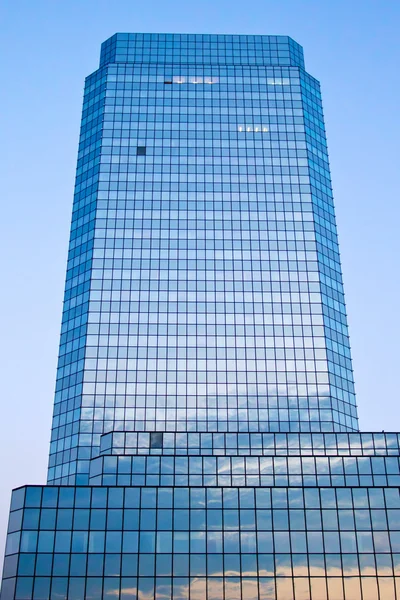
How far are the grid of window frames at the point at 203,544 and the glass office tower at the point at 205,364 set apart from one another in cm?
16

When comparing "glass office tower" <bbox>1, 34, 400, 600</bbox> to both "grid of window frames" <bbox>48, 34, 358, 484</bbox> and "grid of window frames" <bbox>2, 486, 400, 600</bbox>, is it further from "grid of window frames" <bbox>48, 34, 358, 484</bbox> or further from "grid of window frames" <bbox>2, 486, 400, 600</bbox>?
"grid of window frames" <bbox>48, 34, 358, 484</bbox>

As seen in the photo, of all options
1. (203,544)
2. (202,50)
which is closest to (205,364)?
(203,544)

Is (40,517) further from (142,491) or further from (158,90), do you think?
(158,90)

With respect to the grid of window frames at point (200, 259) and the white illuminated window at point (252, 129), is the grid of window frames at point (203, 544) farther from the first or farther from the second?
the white illuminated window at point (252, 129)

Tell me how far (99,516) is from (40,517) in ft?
19.9

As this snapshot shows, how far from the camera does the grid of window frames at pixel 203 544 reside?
66312 millimetres

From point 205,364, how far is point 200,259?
2045 centimetres

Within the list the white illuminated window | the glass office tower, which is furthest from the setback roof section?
the white illuminated window

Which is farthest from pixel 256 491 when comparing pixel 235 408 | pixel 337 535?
pixel 235 408

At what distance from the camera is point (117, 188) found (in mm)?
127250

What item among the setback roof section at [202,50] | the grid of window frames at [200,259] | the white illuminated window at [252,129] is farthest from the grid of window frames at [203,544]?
the setback roof section at [202,50]

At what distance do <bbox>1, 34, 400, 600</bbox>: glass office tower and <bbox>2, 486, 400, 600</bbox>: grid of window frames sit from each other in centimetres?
16

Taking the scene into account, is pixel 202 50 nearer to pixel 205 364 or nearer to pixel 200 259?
pixel 200 259

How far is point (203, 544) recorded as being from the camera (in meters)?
68.7
